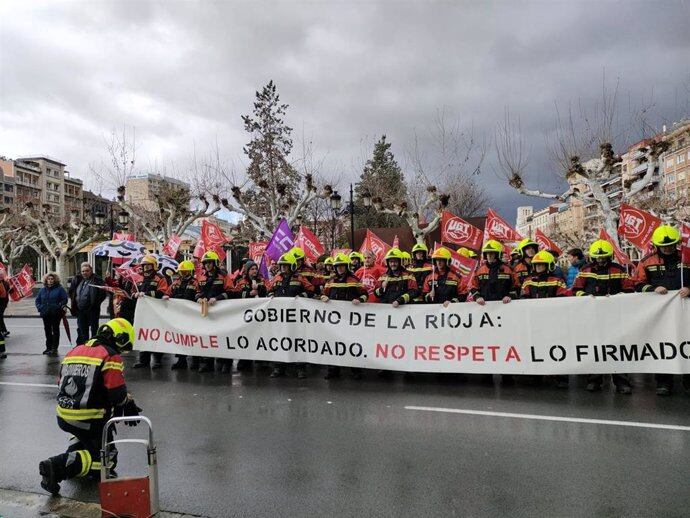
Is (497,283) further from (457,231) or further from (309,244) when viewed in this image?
(309,244)

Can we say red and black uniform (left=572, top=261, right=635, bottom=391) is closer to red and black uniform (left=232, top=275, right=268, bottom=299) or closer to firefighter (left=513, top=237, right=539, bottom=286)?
firefighter (left=513, top=237, right=539, bottom=286)

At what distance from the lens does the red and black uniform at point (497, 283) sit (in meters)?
7.90

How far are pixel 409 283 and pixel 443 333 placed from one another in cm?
117

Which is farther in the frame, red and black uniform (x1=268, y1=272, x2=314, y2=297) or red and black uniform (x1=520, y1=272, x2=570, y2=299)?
red and black uniform (x1=268, y1=272, x2=314, y2=297)

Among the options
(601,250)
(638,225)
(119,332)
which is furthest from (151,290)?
(638,225)

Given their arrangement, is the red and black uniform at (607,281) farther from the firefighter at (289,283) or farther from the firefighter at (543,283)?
the firefighter at (289,283)

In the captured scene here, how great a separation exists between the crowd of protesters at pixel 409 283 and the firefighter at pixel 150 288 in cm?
2

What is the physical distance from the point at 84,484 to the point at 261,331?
14.3ft

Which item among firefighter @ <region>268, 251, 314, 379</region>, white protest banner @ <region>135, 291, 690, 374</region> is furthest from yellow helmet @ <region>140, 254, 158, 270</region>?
firefighter @ <region>268, 251, 314, 379</region>

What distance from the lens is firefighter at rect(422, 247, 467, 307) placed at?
8164 millimetres

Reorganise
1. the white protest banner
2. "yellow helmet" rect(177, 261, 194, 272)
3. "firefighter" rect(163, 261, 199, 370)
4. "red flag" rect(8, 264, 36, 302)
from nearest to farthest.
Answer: the white protest banner, "firefighter" rect(163, 261, 199, 370), "yellow helmet" rect(177, 261, 194, 272), "red flag" rect(8, 264, 36, 302)

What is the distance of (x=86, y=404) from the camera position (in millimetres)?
4094

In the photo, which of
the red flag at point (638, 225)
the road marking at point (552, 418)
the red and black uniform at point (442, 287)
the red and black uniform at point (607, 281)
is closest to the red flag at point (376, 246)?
the red and black uniform at point (442, 287)

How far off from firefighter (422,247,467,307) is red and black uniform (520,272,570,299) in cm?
103
